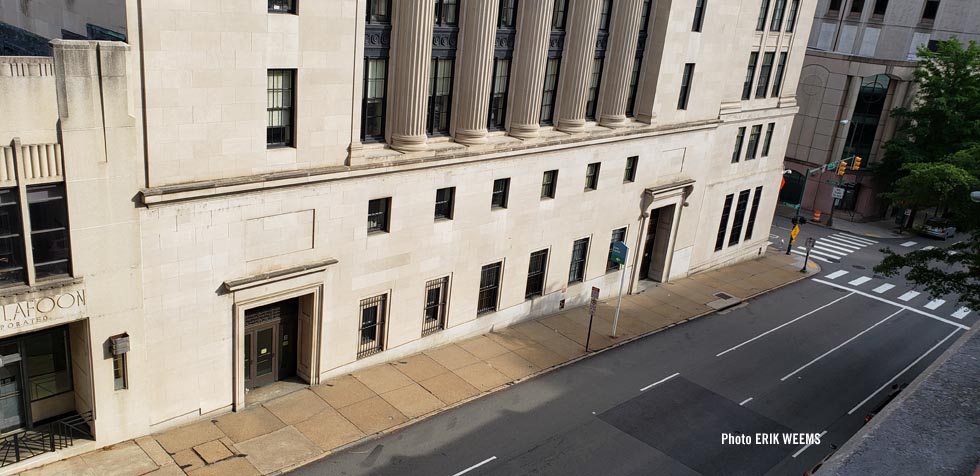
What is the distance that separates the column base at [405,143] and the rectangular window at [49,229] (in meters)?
9.90

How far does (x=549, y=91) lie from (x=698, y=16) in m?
9.42

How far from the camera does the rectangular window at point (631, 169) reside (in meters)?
34.1

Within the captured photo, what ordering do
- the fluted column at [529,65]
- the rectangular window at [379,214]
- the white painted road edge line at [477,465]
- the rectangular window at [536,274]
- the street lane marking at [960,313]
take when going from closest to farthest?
the white painted road edge line at [477,465]
the rectangular window at [379,214]
the fluted column at [529,65]
the rectangular window at [536,274]
the street lane marking at [960,313]

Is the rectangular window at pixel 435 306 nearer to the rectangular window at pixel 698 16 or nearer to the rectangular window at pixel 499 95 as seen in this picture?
the rectangular window at pixel 499 95

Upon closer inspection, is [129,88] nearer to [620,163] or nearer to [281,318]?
[281,318]

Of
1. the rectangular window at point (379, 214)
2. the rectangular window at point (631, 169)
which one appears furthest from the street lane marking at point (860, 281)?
the rectangular window at point (379, 214)

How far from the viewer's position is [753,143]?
42.1 metres

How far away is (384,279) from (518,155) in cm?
703

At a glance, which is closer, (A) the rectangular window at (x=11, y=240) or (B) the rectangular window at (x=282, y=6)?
(A) the rectangular window at (x=11, y=240)

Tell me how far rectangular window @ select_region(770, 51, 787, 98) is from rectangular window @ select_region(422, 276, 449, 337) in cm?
2381

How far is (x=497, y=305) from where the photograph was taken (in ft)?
99.6

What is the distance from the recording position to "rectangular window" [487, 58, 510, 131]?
90.9 ft

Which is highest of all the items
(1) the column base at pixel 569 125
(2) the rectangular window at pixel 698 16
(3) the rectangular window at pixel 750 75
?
(2) the rectangular window at pixel 698 16

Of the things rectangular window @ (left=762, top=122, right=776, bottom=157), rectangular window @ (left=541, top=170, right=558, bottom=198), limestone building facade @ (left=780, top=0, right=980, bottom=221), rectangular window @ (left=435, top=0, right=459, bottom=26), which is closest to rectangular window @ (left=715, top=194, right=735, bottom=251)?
rectangular window @ (left=762, top=122, right=776, bottom=157)
